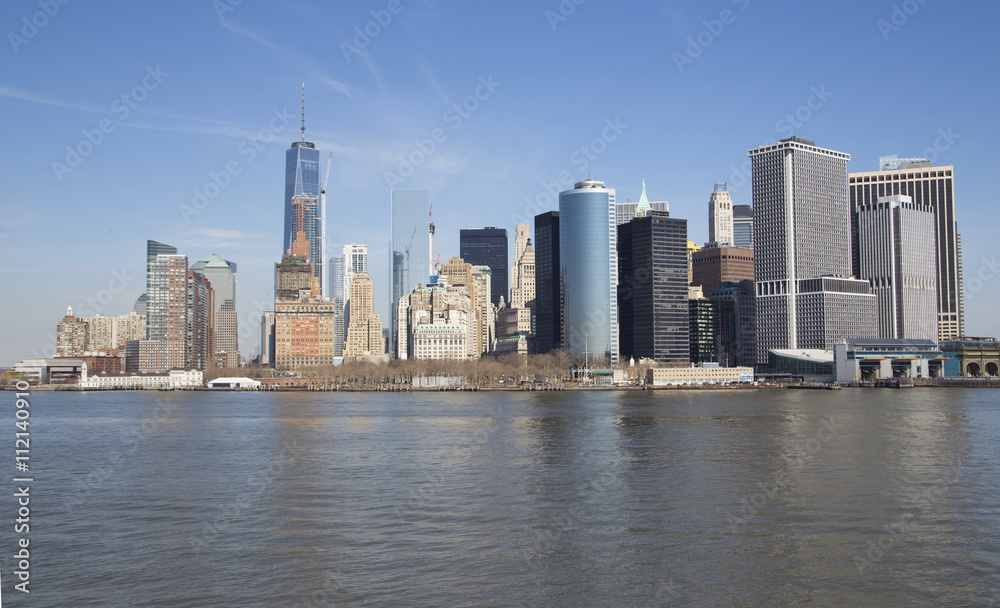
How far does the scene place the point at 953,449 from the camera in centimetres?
5100

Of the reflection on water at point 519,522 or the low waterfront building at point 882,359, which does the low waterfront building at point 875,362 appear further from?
the reflection on water at point 519,522

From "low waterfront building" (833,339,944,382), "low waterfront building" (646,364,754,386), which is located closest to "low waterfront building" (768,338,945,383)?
"low waterfront building" (833,339,944,382)

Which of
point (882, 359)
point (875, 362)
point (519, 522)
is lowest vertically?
point (519, 522)

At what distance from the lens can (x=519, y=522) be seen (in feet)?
99.9

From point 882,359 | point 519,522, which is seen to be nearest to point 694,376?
point 882,359

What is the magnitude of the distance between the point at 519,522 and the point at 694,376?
165237 millimetres

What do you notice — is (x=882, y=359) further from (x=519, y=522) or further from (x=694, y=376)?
(x=519, y=522)

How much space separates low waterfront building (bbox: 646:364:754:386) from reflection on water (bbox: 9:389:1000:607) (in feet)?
428

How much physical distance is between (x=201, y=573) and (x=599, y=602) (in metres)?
11.5

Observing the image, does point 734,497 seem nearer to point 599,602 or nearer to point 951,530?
point 951,530

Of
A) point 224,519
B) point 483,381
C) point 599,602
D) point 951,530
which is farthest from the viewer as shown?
point 483,381

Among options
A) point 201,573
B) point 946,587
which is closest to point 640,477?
point 946,587

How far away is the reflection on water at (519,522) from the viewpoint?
23.3 metres

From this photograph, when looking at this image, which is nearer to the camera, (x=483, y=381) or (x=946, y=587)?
(x=946, y=587)
